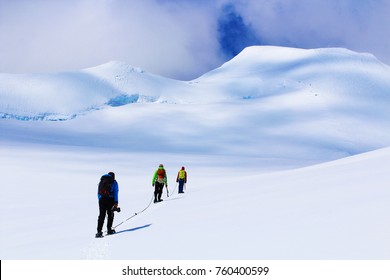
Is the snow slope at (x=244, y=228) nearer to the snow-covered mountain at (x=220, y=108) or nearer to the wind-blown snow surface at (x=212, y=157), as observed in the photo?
the wind-blown snow surface at (x=212, y=157)

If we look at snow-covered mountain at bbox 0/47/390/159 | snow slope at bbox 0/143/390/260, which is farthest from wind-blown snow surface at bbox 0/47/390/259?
snow-covered mountain at bbox 0/47/390/159

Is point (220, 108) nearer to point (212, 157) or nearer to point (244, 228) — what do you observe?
point (212, 157)

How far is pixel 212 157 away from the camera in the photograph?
47562 mm

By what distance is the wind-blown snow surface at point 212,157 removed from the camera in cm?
628

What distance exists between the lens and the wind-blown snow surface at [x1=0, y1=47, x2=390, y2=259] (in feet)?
20.6

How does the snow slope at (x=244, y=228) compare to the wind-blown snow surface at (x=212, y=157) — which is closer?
the snow slope at (x=244, y=228)

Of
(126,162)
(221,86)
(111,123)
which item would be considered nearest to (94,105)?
(111,123)

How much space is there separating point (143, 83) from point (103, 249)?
87896 mm

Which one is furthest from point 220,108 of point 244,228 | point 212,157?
point 244,228

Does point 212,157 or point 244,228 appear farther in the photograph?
point 212,157

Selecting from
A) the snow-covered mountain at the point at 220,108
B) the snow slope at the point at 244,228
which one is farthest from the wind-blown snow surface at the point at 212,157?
the snow-covered mountain at the point at 220,108

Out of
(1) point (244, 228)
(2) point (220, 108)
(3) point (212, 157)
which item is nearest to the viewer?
(1) point (244, 228)

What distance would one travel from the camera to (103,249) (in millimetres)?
6941

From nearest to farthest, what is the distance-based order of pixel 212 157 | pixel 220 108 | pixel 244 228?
pixel 244 228 < pixel 212 157 < pixel 220 108
